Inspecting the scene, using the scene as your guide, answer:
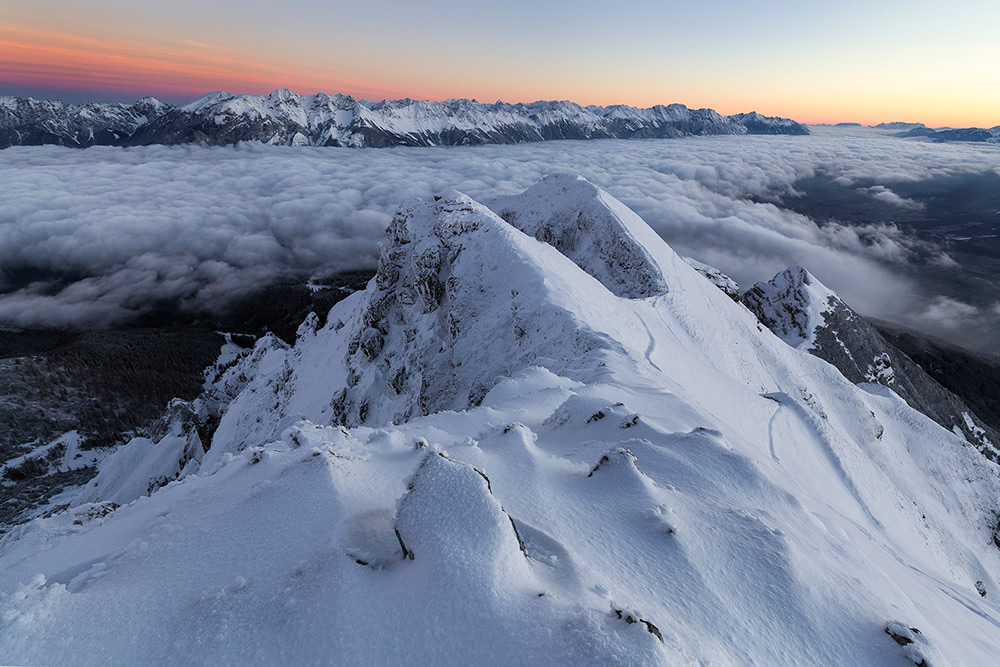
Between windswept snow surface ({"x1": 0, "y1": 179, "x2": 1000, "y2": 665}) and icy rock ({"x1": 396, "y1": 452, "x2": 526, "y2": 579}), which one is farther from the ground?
icy rock ({"x1": 396, "y1": 452, "x2": 526, "y2": 579})

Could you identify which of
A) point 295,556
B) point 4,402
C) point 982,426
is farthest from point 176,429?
point 982,426

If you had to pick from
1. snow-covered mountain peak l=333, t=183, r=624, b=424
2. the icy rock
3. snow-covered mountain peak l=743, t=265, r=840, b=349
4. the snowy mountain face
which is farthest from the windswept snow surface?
the snowy mountain face

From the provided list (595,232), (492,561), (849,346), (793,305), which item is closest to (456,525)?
(492,561)

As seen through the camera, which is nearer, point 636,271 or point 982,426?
point 636,271

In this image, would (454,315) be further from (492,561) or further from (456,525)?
(492,561)

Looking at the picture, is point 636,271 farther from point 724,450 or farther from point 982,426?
point 982,426

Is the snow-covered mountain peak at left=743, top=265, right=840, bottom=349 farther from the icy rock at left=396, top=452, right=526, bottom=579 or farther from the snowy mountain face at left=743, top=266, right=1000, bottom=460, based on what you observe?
the icy rock at left=396, top=452, right=526, bottom=579

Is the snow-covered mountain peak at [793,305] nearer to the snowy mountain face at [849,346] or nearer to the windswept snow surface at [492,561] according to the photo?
the snowy mountain face at [849,346]

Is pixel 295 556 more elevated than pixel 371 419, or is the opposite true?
pixel 295 556
